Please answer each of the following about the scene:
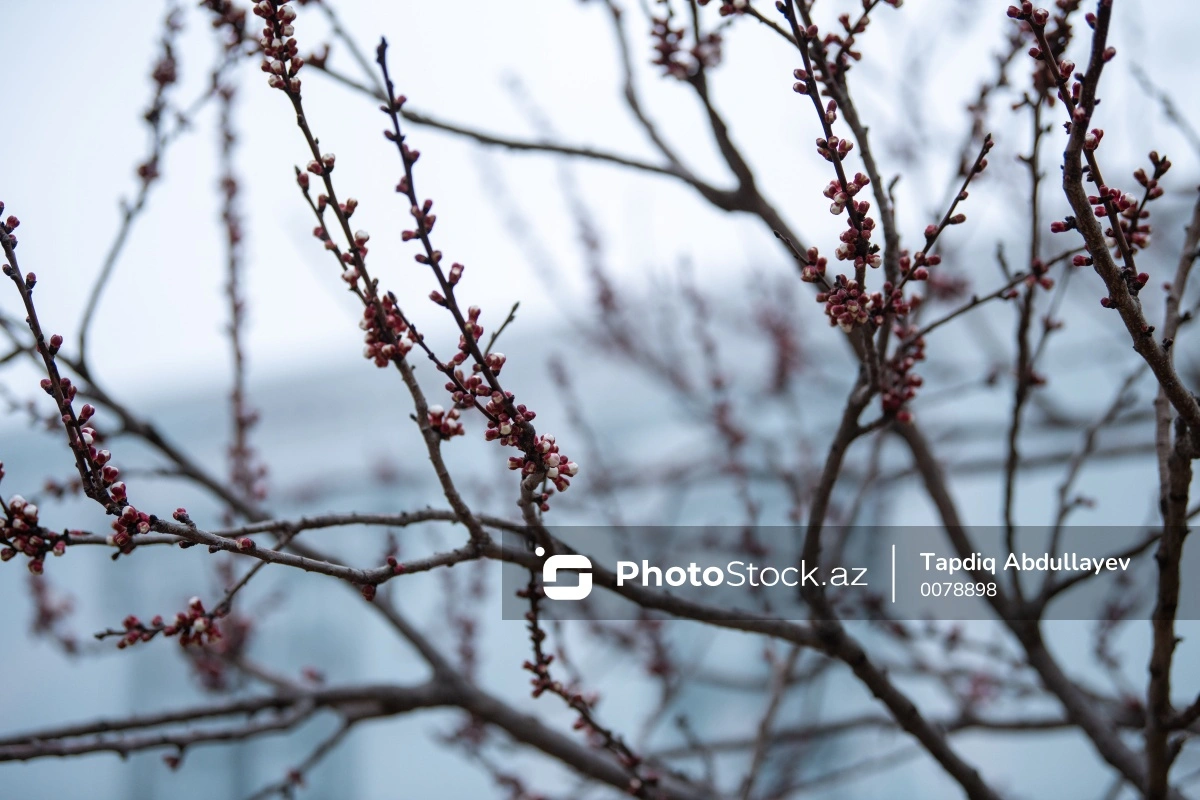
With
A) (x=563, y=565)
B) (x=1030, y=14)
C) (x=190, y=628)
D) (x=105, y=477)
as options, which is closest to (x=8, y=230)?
(x=105, y=477)

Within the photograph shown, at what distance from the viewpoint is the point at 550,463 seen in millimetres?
1113

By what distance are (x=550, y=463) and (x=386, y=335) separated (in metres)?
0.25

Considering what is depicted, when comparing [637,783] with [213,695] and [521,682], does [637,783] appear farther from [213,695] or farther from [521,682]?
[521,682]

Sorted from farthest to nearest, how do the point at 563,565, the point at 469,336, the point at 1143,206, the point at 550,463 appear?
1. the point at 563,565
2. the point at 1143,206
3. the point at 550,463
4. the point at 469,336

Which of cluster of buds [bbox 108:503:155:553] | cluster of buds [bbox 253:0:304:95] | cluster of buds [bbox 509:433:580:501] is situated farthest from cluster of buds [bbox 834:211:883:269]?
cluster of buds [bbox 108:503:155:553]

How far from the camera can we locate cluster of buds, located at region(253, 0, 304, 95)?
3.44 ft

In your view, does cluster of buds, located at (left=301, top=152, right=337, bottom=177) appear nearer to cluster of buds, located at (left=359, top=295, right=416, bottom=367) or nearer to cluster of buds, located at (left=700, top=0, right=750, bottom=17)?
cluster of buds, located at (left=359, top=295, right=416, bottom=367)

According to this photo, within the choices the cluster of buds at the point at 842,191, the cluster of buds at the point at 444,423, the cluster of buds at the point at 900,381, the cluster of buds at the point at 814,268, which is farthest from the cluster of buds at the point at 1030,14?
the cluster of buds at the point at 444,423

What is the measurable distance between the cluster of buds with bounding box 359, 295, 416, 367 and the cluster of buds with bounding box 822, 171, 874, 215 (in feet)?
1.72

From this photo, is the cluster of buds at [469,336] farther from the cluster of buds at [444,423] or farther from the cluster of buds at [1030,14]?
the cluster of buds at [1030,14]

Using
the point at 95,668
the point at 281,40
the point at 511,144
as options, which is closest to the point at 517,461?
the point at 281,40

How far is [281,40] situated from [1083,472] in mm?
5180

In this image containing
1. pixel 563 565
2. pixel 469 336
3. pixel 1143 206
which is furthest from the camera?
pixel 563 565

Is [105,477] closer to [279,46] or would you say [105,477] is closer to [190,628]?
[190,628]
